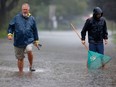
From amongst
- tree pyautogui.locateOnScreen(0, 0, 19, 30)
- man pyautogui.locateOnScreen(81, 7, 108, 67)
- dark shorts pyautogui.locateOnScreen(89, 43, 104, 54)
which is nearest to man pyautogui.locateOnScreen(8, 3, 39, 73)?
man pyautogui.locateOnScreen(81, 7, 108, 67)

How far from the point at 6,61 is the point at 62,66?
2.77m

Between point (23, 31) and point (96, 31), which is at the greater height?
point (23, 31)

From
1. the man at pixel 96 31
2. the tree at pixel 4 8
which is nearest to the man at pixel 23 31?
the man at pixel 96 31

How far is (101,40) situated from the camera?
647 inches

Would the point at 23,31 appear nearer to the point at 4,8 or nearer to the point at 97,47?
the point at 97,47

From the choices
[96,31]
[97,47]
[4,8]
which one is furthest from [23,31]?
[4,8]

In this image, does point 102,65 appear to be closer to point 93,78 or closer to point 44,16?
point 93,78

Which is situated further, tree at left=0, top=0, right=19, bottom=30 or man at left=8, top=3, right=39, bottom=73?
tree at left=0, top=0, right=19, bottom=30

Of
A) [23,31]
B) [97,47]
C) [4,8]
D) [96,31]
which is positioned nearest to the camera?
[23,31]

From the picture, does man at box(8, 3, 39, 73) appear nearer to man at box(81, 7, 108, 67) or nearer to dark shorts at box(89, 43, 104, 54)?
man at box(81, 7, 108, 67)

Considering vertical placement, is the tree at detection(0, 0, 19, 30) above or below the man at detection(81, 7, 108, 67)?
below

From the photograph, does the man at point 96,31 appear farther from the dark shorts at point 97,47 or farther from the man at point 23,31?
the man at point 23,31

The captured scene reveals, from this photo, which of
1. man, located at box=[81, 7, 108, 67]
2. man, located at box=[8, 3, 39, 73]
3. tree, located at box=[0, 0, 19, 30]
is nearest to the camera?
man, located at box=[8, 3, 39, 73]

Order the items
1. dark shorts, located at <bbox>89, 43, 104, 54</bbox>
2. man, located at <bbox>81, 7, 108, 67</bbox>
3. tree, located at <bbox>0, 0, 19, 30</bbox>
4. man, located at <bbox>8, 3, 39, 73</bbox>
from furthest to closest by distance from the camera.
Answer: tree, located at <bbox>0, 0, 19, 30</bbox>, dark shorts, located at <bbox>89, 43, 104, 54</bbox>, man, located at <bbox>81, 7, 108, 67</bbox>, man, located at <bbox>8, 3, 39, 73</bbox>
